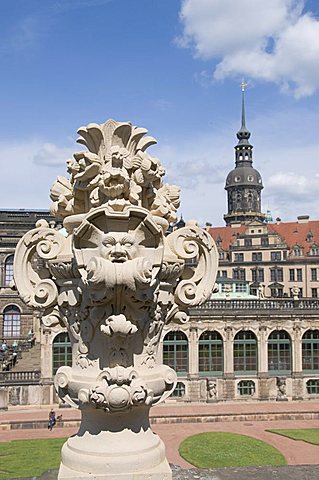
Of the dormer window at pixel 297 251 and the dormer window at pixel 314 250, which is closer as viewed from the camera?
the dormer window at pixel 314 250

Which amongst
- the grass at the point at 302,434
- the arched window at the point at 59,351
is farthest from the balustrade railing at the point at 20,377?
the grass at the point at 302,434

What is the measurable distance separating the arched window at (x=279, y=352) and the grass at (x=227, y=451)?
38.8 feet

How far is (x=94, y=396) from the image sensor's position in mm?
5434

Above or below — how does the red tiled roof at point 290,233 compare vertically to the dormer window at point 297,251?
above

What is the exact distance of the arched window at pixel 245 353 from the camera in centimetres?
3878

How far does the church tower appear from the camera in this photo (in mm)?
116500

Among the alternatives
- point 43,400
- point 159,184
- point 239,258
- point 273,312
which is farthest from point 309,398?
point 239,258

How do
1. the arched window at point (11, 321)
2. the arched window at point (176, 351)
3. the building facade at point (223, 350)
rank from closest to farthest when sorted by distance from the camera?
the building facade at point (223, 350), the arched window at point (176, 351), the arched window at point (11, 321)

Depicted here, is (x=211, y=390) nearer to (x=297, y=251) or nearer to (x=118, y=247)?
(x=118, y=247)

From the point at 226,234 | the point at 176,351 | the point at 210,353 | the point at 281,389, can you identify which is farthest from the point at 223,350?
the point at 226,234

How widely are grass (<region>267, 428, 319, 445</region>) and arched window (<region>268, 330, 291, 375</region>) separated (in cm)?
949

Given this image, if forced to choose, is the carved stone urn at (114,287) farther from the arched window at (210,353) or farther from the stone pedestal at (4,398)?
the arched window at (210,353)

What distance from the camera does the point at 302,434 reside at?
28.3m

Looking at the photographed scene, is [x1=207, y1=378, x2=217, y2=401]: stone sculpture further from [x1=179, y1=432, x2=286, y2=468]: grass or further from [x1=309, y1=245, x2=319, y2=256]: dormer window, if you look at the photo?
[x1=309, y1=245, x2=319, y2=256]: dormer window
